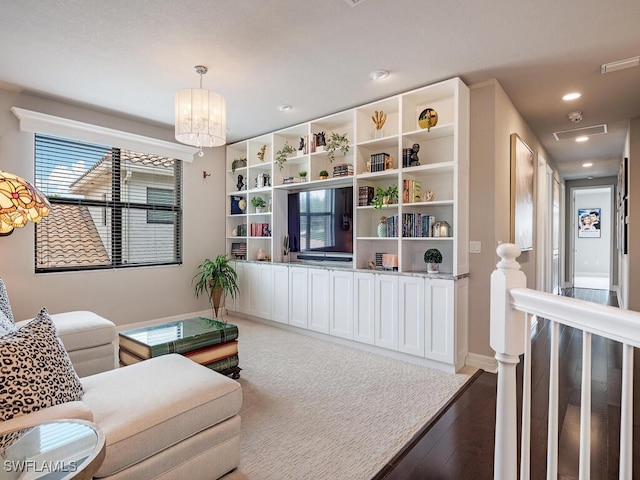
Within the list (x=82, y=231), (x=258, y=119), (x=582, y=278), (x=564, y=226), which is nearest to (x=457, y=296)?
(x=258, y=119)

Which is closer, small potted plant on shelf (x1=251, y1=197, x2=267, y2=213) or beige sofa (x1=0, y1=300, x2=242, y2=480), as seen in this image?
beige sofa (x1=0, y1=300, x2=242, y2=480)

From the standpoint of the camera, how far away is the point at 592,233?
10.4 metres

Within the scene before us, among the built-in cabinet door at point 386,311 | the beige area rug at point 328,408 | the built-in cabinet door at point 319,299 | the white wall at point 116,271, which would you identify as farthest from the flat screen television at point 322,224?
the white wall at point 116,271

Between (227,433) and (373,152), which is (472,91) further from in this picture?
(227,433)

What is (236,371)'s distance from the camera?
9.59 ft

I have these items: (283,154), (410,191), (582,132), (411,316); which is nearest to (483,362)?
(411,316)

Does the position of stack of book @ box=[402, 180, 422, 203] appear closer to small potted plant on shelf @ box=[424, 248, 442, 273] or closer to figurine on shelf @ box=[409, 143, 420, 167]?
figurine on shelf @ box=[409, 143, 420, 167]

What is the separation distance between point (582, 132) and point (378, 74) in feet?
11.6

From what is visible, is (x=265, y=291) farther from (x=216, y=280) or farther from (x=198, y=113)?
(x=198, y=113)

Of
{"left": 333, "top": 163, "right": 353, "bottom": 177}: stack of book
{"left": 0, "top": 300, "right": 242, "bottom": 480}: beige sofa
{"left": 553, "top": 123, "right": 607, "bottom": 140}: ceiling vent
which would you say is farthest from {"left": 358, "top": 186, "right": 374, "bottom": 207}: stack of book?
{"left": 553, "top": 123, "right": 607, "bottom": 140}: ceiling vent

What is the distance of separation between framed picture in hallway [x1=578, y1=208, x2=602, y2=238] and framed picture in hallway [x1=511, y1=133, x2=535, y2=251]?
754 cm

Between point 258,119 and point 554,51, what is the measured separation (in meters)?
3.00

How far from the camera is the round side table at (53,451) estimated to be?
0.91 metres

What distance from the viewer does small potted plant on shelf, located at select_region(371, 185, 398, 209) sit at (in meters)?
3.60
